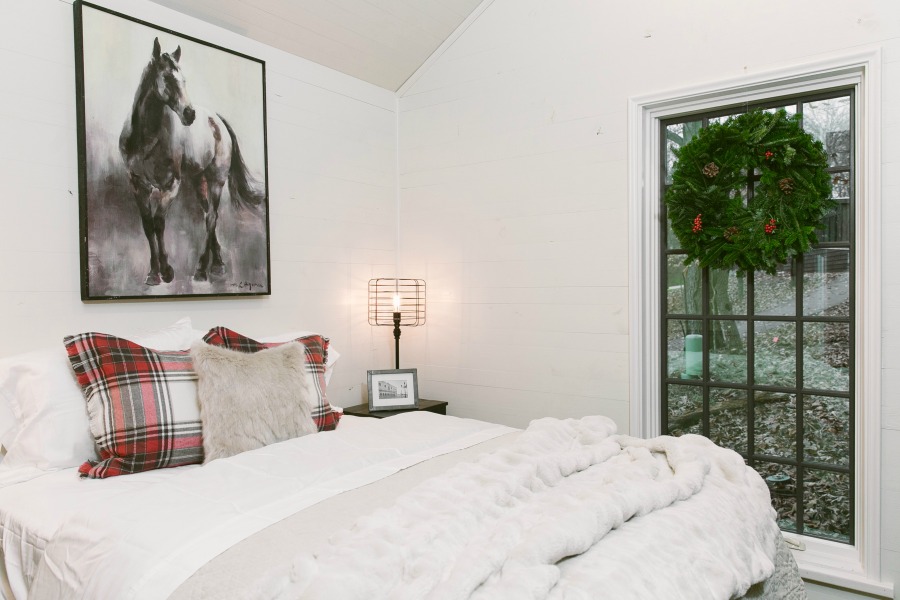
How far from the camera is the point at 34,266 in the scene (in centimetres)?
220

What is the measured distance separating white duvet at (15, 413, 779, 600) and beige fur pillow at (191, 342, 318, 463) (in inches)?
6.2

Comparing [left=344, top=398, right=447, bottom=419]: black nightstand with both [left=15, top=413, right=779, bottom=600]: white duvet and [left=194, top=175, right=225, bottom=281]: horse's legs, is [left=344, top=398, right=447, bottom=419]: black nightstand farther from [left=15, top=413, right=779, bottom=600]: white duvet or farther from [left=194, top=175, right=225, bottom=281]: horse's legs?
[left=15, top=413, right=779, bottom=600]: white duvet

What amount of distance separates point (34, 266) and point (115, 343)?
48 centimetres

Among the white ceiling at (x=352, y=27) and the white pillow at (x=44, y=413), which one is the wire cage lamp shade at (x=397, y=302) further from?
the white pillow at (x=44, y=413)

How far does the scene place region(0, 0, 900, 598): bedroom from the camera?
2250 millimetres

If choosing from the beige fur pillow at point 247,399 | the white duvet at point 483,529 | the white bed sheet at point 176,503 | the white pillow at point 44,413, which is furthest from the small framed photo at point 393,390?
the white pillow at point 44,413

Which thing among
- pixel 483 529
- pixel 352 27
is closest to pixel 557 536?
pixel 483 529

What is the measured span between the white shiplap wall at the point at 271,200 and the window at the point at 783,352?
1518mm

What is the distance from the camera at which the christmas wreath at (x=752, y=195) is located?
250 centimetres

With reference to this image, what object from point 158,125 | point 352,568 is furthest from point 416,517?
point 158,125

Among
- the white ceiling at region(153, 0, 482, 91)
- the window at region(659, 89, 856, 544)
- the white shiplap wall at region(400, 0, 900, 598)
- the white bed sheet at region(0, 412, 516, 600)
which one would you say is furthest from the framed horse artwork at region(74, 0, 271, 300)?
the window at region(659, 89, 856, 544)

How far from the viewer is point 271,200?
117 inches

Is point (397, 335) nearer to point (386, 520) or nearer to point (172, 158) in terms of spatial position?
point (172, 158)
